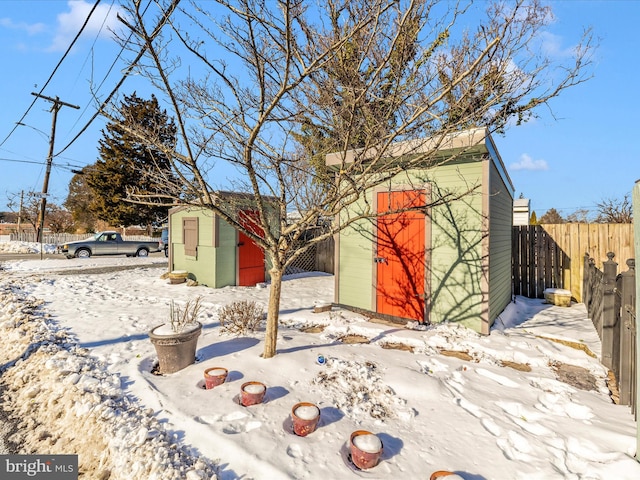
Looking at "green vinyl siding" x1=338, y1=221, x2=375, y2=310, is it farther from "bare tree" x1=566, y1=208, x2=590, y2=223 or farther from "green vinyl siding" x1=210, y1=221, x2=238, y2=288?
"bare tree" x1=566, y1=208, x2=590, y2=223

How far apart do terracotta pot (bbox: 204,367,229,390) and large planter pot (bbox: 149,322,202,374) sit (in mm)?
476

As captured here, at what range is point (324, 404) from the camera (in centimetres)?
293

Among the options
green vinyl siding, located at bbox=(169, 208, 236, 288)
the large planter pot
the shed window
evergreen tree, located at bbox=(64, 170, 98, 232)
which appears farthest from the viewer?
evergreen tree, located at bbox=(64, 170, 98, 232)

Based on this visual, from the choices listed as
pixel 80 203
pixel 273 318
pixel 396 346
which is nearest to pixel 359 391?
pixel 273 318

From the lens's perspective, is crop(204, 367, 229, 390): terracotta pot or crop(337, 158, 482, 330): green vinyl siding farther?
crop(337, 158, 482, 330): green vinyl siding

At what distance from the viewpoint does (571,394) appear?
3328 mm

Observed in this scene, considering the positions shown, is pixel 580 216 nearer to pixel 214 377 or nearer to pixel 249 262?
pixel 249 262

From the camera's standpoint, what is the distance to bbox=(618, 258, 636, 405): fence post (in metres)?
2.90

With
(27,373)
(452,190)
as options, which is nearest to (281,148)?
(452,190)

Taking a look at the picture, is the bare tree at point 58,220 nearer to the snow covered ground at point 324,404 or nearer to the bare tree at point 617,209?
the snow covered ground at point 324,404

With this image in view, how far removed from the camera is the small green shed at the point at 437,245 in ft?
17.2

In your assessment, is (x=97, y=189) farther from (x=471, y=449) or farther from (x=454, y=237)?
(x=471, y=449)

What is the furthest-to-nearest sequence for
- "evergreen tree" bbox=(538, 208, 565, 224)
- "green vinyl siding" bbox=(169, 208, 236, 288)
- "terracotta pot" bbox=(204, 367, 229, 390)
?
"evergreen tree" bbox=(538, 208, 565, 224) < "green vinyl siding" bbox=(169, 208, 236, 288) < "terracotta pot" bbox=(204, 367, 229, 390)

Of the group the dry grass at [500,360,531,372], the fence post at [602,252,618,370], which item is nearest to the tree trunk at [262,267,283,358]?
the dry grass at [500,360,531,372]
